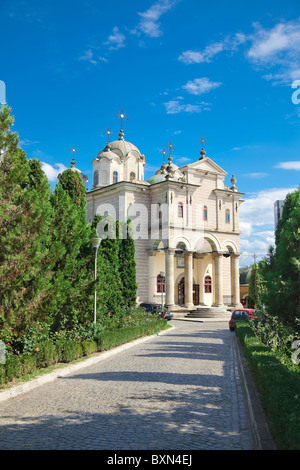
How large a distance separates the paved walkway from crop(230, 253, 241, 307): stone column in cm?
3420

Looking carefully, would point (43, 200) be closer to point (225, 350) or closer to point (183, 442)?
point (183, 442)

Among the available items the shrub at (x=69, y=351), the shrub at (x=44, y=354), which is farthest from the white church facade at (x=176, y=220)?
the shrub at (x=44, y=354)

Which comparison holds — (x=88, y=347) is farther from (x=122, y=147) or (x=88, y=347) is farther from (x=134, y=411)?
(x=122, y=147)

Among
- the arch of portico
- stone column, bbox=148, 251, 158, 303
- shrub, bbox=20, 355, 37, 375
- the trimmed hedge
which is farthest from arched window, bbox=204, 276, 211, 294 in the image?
shrub, bbox=20, 355, 37, 375

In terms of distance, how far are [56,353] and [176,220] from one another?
3075cm

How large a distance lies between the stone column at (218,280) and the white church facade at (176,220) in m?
0.11

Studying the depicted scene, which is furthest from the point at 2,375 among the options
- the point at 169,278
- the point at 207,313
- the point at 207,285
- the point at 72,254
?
the point at 207,285

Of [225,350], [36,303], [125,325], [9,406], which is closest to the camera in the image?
[9,406]

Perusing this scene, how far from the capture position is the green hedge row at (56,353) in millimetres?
9945

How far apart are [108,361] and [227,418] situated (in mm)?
7799

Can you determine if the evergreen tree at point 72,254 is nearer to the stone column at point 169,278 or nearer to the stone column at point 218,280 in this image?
the stone column at point 169,278

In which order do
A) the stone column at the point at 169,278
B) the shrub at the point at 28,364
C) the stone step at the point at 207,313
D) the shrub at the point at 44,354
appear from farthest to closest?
→ the stone step at the point at 207,313, the stone column at the point at 169,278, the shrub at the point at 44,354, the shrub at the point at 28,364

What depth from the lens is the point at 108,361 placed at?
14.5 m
